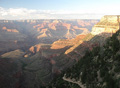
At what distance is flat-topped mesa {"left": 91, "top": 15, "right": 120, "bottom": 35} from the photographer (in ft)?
278

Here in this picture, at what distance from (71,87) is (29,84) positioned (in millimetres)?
41731

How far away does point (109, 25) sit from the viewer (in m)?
89.5

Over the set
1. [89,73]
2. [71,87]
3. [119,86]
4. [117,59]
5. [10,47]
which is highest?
[117,59]

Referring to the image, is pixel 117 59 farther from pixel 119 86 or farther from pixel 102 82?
pixel 119 86

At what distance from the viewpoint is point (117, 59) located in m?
25.2

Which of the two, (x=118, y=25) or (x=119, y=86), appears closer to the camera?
(x=119, y=86)

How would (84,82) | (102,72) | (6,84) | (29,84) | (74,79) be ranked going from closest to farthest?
(102,72) < (84,82) < (74,79) < (6,84) < (29,84)

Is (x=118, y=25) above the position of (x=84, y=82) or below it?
above

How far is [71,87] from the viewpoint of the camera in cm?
3025

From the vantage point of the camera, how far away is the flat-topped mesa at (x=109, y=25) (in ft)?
278

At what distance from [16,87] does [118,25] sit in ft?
225

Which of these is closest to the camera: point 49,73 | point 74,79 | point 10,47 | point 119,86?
point 119,86

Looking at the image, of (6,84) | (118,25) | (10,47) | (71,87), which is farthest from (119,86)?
(10,47)

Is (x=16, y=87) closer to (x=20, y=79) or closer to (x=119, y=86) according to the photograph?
(x=20, y=79)
